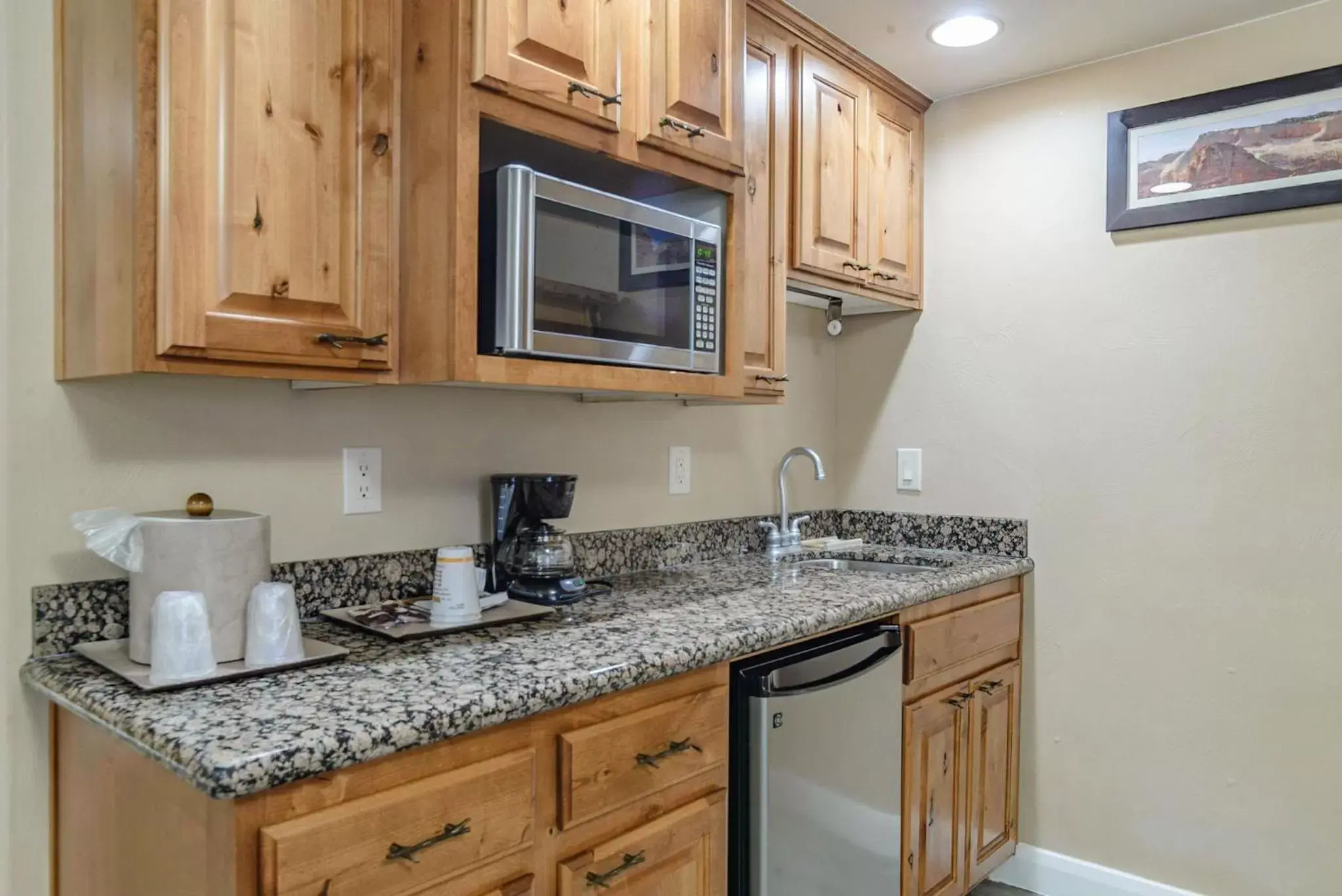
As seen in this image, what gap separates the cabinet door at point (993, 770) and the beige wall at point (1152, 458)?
0.24 ft

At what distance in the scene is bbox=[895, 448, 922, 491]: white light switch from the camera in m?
2.71

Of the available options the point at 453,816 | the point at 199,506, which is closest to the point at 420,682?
the point at 453,816

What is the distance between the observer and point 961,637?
85.0 inches

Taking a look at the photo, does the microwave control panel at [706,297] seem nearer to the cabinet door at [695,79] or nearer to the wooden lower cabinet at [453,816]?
the cabinet door at [695,79]

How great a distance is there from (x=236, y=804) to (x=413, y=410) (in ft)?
3.09

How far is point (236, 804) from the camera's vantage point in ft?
2.96

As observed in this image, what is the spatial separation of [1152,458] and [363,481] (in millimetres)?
1909

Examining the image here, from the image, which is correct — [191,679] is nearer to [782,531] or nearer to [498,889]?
[498,889]

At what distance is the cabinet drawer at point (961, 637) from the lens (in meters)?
1.99

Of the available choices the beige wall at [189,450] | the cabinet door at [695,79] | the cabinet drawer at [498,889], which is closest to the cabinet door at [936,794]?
the beige wall at [189,450]

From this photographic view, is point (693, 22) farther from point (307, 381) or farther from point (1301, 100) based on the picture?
point (1301, 100)

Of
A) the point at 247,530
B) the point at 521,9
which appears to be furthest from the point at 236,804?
the point at 521,9

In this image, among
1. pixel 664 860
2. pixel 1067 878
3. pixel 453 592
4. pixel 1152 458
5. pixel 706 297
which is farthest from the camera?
pixel 1067 878

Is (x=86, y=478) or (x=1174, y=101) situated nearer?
(x=86, y=478)
